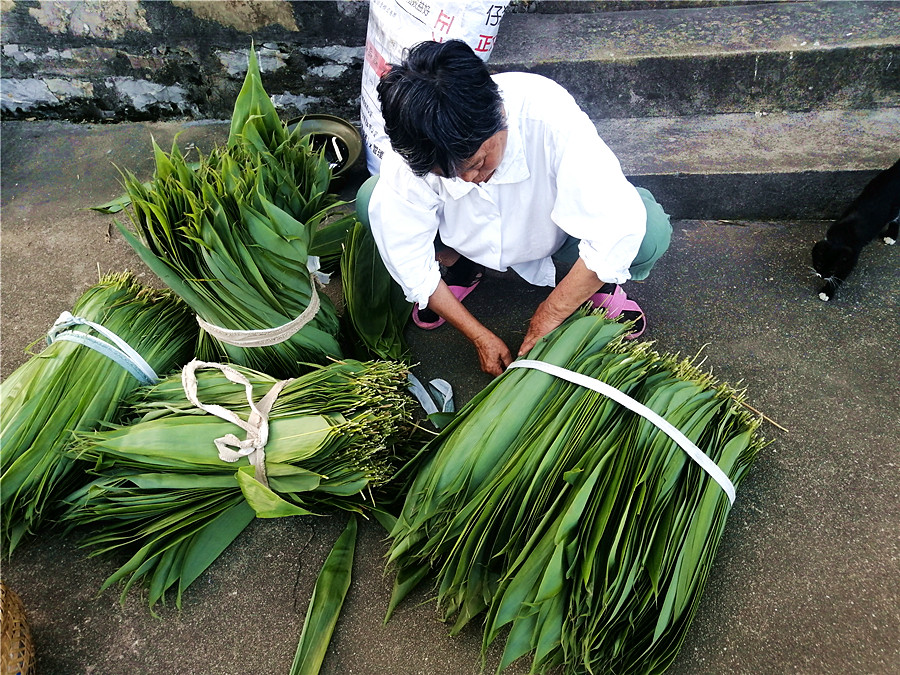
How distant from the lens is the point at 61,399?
1.70 metres

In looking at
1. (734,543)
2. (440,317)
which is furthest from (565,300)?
(734,543)

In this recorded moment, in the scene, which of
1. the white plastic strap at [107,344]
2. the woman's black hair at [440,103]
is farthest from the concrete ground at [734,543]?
the woman's black hair at [440,103]

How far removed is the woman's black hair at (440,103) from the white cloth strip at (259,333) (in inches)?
24.5

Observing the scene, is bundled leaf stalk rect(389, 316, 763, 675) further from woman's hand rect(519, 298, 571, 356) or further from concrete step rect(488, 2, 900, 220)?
concrete step rect(488, 2, 900, 220)

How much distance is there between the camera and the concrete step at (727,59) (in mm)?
2414

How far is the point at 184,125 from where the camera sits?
3.21 m

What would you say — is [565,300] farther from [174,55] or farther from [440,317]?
[174,55]

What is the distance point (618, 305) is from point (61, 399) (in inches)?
68.9

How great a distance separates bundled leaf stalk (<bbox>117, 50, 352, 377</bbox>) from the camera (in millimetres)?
1597

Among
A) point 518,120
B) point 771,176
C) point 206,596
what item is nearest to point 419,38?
point 518,120

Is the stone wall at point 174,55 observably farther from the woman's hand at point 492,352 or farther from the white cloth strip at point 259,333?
the woman's hand at point 492,352

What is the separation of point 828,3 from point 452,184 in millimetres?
2129

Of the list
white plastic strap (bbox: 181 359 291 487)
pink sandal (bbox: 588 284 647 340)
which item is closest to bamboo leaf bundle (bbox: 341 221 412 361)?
white plastic strap (bbox: 181 359 291 487)

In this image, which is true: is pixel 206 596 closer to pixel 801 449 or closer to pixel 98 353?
pixel 98 353
